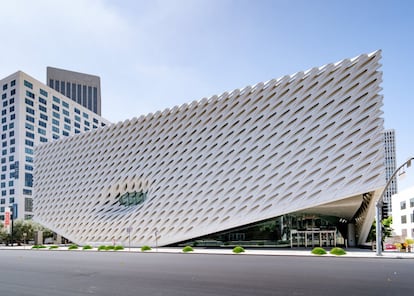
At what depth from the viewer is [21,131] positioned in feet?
293

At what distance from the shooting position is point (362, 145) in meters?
31.3

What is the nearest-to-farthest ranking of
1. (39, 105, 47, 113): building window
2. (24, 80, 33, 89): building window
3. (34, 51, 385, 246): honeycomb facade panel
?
(34, 51, 385, 246): honeycomb facade panel
(24, 80, 33, 89): building window
(39, 105, 47, 113): building window

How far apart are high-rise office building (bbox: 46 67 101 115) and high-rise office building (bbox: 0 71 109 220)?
5303cm

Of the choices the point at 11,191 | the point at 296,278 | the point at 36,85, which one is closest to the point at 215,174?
the point at 296,278

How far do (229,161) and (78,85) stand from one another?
131792 mm

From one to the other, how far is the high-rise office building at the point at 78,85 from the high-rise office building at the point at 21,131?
53.0m

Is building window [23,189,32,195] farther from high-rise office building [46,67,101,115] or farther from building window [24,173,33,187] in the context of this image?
high-rise office building [46,67,101,115]

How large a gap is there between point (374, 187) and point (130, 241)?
27.8 metres

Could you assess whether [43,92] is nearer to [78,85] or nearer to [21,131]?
[21,131]

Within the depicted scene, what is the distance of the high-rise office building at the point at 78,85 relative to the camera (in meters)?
150

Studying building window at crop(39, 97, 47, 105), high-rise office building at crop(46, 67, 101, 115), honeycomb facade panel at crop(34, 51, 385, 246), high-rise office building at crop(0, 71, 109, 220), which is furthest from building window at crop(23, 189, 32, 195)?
high-rise office building at crop(46, 67, 101, 115)

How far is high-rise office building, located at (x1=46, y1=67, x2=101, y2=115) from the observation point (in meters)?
150

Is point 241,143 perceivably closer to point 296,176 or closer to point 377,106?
point 296,176

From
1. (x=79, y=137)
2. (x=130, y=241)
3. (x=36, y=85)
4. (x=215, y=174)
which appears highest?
(x=36, y=85)
